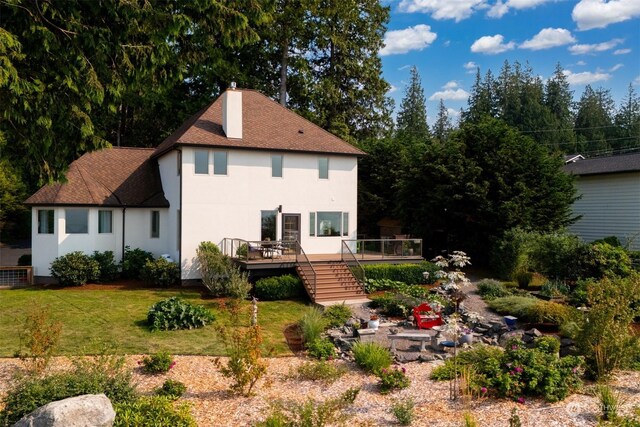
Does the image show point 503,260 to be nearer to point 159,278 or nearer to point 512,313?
point 512,313

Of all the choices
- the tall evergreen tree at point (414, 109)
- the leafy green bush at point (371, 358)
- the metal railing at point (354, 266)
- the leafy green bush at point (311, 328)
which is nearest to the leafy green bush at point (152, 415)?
the leafy green bush at point (371, 358)

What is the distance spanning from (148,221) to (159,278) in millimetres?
3959

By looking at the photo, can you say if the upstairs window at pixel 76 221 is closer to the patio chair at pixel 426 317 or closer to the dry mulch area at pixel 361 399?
the dry mulch area at pixel 361 399

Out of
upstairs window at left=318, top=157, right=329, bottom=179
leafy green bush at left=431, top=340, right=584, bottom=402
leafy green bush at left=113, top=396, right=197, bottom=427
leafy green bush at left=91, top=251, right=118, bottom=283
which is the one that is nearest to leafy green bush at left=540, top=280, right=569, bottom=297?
leafy green bush at left=431, top=340, right=584, bottom=402

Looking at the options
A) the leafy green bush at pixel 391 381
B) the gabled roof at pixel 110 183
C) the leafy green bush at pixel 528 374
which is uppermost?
the gabled roof at pixel 110 183

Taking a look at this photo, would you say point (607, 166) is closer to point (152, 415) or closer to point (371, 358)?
point (371, 358)

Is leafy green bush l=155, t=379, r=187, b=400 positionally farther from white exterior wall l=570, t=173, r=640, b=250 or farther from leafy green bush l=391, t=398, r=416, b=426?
white exterior wall l=570, t=173, r=640, b=250

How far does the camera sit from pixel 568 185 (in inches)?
917

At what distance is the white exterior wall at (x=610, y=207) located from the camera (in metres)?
24.9

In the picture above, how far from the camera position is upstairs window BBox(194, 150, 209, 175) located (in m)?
20.0

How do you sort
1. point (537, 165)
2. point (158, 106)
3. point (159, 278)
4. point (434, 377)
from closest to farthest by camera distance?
1. point (434, 377)
2. point (159, 278)
3. point (537, 165)
4. point (158, 106)

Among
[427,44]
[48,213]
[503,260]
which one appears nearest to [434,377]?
[503,260]

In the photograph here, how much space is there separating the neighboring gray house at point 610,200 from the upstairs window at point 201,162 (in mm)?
20936

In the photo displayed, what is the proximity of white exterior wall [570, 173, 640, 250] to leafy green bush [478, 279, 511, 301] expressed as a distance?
10.4 meters
